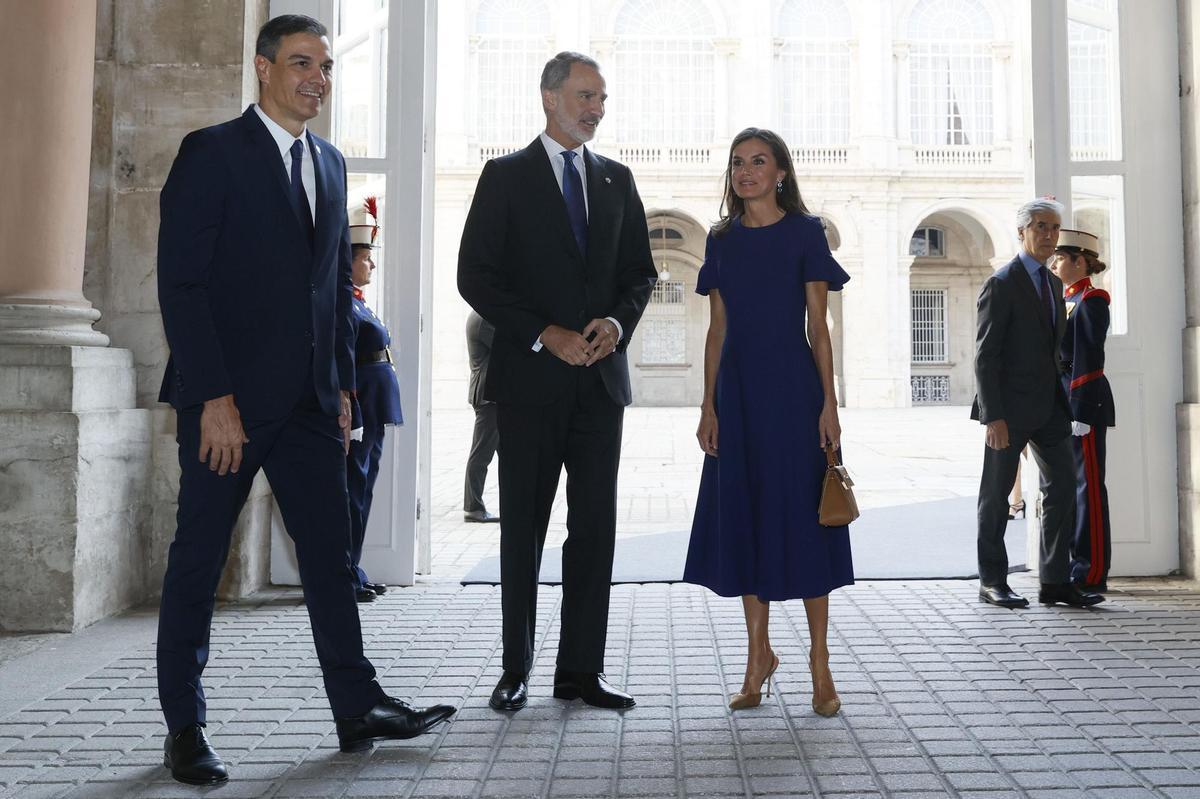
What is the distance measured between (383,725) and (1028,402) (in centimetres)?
318

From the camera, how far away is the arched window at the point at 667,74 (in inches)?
1117

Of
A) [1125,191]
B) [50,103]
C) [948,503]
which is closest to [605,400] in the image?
[50,103]

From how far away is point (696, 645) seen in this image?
157 inches

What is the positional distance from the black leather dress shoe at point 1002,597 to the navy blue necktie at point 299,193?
3.40 meters

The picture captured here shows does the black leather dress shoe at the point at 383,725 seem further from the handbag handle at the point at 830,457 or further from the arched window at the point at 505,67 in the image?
the arched window at the point at 505,67

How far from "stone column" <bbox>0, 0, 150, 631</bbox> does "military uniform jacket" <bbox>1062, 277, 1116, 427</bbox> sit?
428cm

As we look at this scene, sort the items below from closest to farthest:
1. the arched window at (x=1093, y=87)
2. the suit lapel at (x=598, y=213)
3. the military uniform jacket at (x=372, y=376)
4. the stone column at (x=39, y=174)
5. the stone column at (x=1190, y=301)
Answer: the suit lapel at (x=598, y=213)
the stone column at (x=39, y=174)
the military uniform jacket at (x=372, y=376)
the stone column at (x=1190, y=301)
the arched window at (x=1093, y=87)

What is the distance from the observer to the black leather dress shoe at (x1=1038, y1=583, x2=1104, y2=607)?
15.1 ft

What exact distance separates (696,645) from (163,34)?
366cm

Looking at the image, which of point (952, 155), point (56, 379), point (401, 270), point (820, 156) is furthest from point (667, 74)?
point (56, 379)

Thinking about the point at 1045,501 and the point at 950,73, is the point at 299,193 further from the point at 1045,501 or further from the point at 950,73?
the point at 950,73

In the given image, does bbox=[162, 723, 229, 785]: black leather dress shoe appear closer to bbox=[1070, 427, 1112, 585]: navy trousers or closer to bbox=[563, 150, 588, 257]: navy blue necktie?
bbox=[563, 150, 588, 257]: navy blue necktie

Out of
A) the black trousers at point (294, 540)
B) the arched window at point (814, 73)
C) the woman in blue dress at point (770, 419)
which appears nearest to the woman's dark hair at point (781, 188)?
the woman in blue dress at point (770, 419)

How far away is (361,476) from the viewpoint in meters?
4.64
